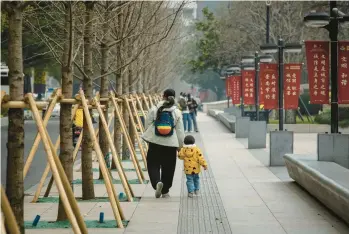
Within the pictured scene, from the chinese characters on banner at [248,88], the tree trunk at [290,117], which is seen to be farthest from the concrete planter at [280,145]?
the tree trunk at [290,117]

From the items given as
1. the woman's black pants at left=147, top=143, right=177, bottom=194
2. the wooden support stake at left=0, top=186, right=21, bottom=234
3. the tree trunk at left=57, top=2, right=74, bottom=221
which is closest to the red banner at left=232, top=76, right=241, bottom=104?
the woman's black pants at left=147, top=143, right=177, bottom=194

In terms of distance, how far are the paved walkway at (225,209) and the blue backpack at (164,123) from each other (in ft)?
3.51

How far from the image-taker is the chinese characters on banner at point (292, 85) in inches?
777

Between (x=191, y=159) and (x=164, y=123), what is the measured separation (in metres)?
0.75

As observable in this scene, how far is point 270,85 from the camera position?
2072 cm

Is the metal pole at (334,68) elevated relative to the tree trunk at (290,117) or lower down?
elevated

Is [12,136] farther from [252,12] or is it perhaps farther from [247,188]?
[252,12]

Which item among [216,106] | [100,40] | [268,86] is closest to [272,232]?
[100,40]

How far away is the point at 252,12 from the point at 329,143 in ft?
92.5

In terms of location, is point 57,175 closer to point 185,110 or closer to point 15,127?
point 15,127

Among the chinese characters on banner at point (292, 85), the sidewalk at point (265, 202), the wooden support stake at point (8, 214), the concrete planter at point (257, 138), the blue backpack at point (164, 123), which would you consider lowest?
the sidewalk at point (265, 202)

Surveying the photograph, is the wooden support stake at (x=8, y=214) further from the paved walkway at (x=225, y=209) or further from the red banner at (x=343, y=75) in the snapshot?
the red banner at (x=343, y=75)

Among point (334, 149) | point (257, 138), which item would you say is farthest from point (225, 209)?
point (257, 138)

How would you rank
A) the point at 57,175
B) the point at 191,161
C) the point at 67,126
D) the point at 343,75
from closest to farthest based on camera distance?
the point at 57,175 < the point at 67,126 < the point at 191,161 < the point at 343,75
